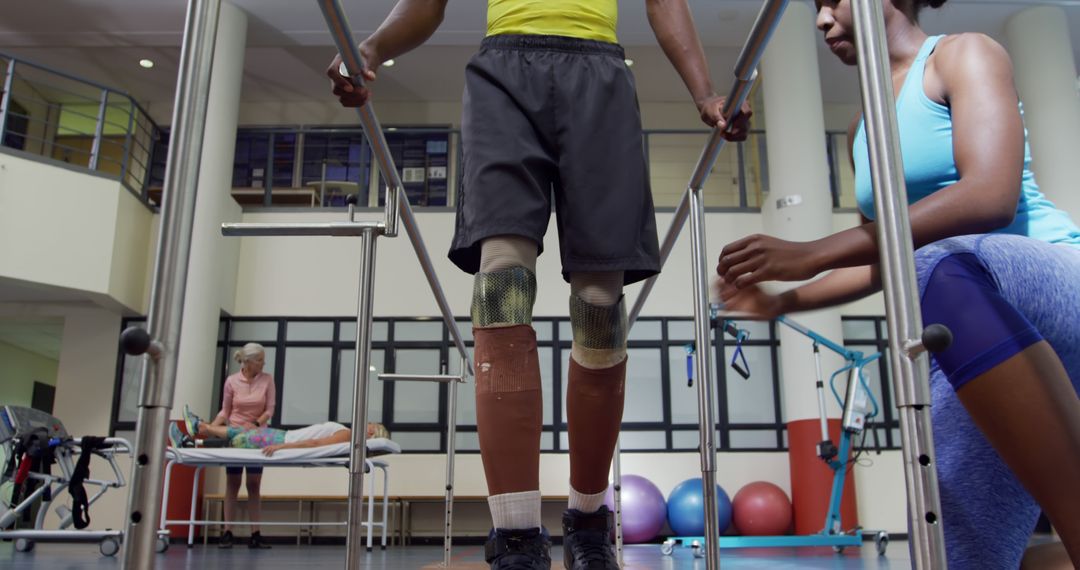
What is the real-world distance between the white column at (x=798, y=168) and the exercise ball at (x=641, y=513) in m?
1.31

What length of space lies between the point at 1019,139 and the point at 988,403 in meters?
0.23

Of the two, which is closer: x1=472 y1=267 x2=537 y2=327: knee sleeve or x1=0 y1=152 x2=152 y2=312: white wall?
x1=472 y1=267 x2=537 y2=327: knee sleeve

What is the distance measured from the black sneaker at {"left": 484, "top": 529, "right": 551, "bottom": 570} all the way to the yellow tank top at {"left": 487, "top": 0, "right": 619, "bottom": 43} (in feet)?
2.19

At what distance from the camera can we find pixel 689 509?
20.5 ft

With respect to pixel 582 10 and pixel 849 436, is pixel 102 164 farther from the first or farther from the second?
pixel 582 10

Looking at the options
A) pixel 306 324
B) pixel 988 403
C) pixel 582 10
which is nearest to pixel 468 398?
pixel 306 324

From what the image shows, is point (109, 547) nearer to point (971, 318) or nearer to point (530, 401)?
point (530, 401)

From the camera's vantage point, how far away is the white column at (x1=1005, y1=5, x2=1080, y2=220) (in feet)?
22.5

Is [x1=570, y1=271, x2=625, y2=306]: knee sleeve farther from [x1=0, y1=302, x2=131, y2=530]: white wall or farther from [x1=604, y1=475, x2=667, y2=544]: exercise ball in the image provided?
[x1=0, y1=302, x2=131, y2=530]: white wall

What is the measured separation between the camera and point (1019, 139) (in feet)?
2.43

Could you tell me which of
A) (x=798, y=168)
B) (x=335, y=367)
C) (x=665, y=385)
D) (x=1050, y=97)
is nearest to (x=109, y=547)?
(x=335, y=367)

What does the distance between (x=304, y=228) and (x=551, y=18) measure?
64 centimetres

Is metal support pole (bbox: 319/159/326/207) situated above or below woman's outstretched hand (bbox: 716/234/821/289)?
above

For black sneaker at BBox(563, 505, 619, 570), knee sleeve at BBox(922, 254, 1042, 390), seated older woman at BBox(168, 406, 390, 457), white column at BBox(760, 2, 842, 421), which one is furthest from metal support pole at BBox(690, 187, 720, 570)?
white column at BBox(760, 2, 842, 421)
